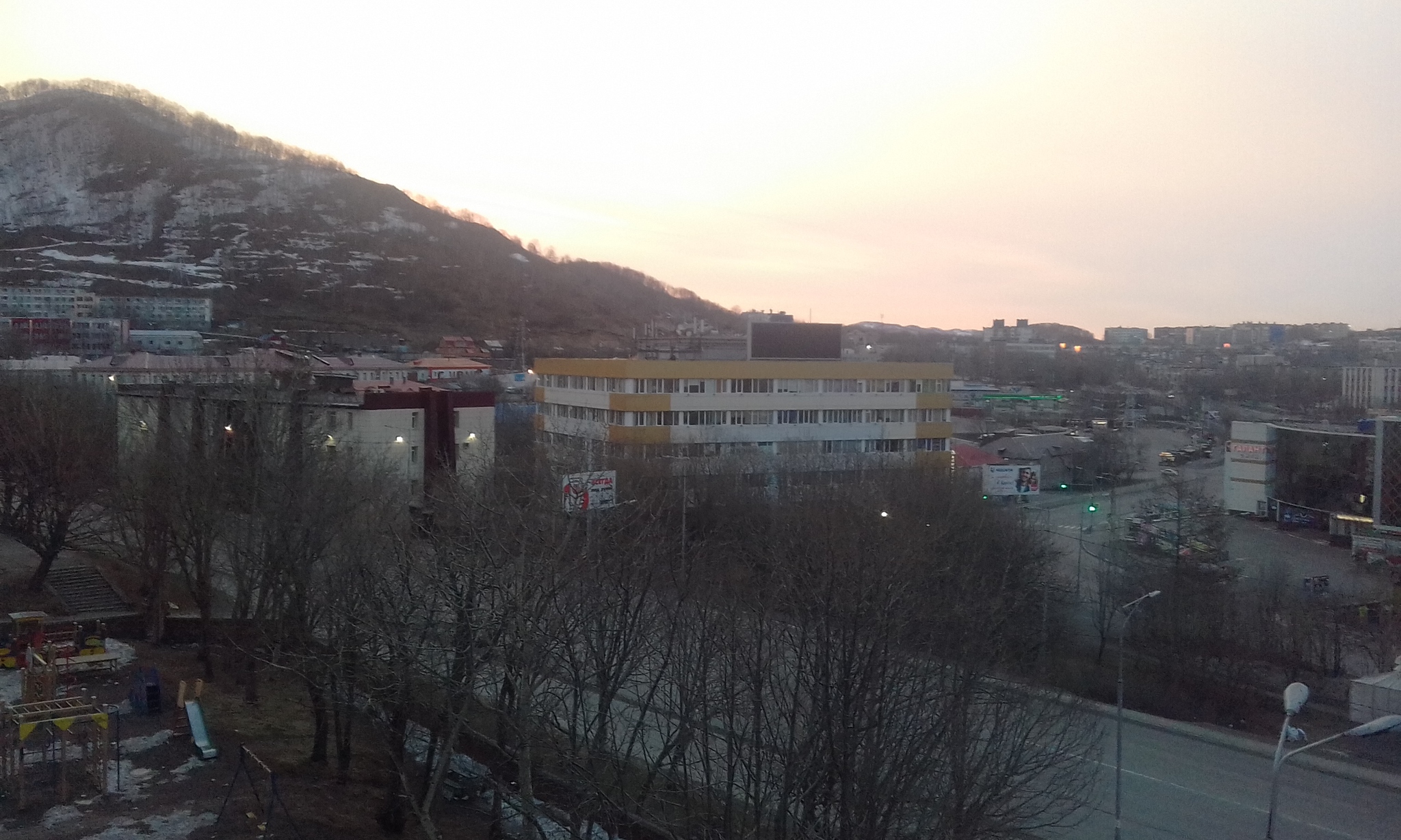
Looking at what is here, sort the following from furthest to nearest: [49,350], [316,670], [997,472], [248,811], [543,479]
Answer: [49,350], [997,472], [543,479], [316,670], [248,811]

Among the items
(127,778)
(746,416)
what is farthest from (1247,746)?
(746,416)

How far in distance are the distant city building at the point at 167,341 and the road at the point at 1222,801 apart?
2158 inches

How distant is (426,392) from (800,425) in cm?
1001

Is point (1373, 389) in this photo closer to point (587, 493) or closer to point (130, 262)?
point (587, 493)

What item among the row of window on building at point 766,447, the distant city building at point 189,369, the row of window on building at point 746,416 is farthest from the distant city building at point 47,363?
the row of window on building at point 766,447

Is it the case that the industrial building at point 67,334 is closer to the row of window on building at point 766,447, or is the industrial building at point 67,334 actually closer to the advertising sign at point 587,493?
the row of window on building at point 766,447

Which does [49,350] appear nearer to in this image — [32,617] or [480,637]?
[32,617]

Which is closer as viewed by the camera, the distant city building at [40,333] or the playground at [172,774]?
the playground at [172,774]

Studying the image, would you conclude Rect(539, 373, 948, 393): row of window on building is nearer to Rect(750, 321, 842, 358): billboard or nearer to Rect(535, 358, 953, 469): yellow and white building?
Rect(535, 358, 953, 469): yellow and white building

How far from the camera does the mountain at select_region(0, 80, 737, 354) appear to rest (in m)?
→ 83.4

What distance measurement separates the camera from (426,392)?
23.3m

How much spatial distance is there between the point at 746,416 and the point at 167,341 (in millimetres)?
47478

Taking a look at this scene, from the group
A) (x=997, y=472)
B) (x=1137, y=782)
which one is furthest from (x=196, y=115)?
(x=1137, y=782)

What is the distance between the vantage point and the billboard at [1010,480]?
2019 cm
